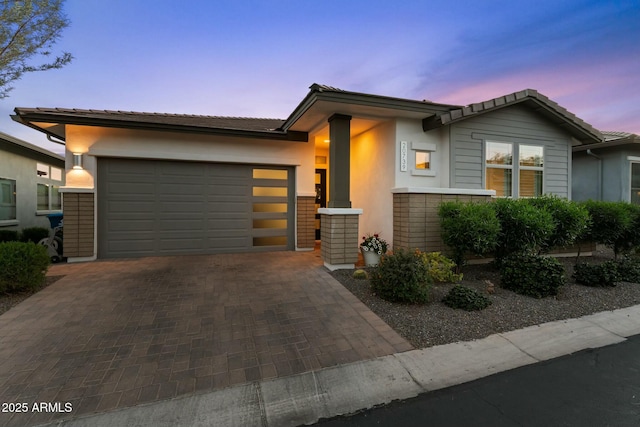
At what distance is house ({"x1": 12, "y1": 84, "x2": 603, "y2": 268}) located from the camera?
6.09 m

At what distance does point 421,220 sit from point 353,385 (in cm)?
434

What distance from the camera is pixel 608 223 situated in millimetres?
6688

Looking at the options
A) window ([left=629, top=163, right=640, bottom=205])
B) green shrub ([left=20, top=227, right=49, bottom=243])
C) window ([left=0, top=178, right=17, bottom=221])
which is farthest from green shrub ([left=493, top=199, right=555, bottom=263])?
window ([left=0, top=178, right=17, bottom=221])

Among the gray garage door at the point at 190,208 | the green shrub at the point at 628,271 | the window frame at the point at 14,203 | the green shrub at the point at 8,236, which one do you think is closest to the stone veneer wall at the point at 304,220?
the gray garage door at the point at 190,208

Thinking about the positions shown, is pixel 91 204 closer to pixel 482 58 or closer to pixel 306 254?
pixel 306 254

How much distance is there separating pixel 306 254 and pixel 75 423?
5842 millimetres

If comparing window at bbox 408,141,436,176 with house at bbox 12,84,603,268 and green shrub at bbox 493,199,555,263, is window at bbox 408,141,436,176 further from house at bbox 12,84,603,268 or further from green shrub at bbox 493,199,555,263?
green shrub at bbox 493,199,555,263

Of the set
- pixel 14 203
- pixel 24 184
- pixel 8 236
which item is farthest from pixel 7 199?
pixel 8 236

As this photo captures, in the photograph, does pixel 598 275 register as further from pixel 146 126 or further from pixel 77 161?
pixel 77 161

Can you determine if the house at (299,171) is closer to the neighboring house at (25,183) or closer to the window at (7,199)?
the neighboring house at (25,183)

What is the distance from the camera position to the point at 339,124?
20.3ft

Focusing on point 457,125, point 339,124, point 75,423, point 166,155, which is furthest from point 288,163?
point 75,423

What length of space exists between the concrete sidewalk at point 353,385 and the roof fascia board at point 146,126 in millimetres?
6212

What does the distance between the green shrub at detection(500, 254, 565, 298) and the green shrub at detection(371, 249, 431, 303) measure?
1.87m
